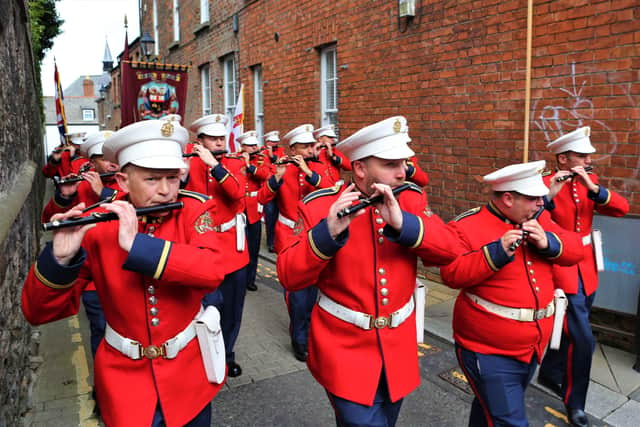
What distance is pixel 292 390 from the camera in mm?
4691

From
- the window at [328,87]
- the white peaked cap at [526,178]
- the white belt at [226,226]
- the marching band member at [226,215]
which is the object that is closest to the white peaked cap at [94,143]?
the marching band member at [226,215]

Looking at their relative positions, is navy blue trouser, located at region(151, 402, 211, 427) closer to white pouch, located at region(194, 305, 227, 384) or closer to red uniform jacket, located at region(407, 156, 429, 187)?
white pouch, located at region(194, 305, 227, 384)

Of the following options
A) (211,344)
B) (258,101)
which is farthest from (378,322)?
(258,101)

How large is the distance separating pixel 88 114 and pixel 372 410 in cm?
7452

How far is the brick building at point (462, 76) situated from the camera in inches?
213

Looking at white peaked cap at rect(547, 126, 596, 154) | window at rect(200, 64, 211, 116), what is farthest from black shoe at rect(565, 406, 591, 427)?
window at rect(200, 64, 211, 116)

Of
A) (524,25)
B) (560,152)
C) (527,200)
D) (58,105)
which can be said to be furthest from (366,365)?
(58,105)

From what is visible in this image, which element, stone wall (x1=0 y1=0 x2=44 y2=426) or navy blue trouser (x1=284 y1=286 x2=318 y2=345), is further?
navy blue trouser (x1=284 y1=286 x2=318 y2=345)

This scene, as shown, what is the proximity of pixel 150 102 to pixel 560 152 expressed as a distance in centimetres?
932

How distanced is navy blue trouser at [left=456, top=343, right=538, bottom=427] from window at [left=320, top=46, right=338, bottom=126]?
761cm

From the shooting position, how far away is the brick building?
17.7 feet

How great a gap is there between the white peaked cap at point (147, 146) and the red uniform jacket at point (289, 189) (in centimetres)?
368

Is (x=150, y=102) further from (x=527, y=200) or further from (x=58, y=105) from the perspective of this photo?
(x=527, y=200)

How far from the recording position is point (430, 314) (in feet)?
21.4
